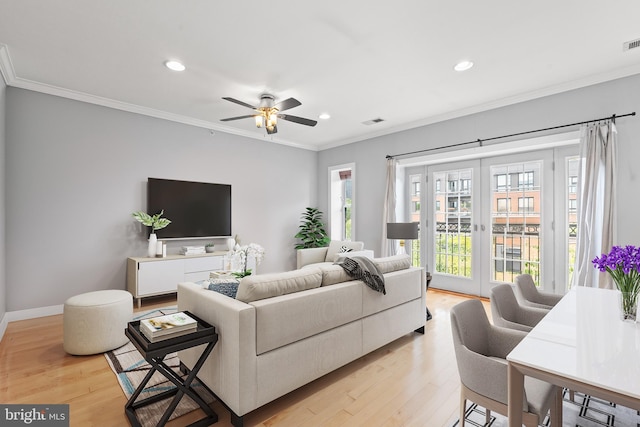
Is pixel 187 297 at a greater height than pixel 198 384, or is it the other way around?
pixel 187 297

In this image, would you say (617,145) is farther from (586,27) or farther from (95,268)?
(95,268)

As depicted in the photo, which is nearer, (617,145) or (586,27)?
(586,27)

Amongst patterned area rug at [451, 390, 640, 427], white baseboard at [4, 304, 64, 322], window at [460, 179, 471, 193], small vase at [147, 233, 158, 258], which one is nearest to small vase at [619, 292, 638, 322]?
patterned area rug at [451, 390, 640, 427]

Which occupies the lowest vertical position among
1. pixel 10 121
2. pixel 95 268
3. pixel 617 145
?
pixel 95 268

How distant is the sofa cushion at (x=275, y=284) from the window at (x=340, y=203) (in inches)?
173

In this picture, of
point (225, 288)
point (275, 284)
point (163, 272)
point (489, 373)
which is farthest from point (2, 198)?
point (489, 373)

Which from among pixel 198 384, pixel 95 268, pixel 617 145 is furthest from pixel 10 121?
pixel 617 145

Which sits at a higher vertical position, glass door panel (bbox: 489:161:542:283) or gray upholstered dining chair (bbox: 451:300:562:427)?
glass door panel (bbox: 489:161:542:283)

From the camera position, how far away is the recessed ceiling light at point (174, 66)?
3.22 metres

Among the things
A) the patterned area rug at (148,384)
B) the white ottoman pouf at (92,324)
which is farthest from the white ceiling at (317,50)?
the patterned area rug at (148,384)

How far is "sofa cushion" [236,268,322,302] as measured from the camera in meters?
2.06

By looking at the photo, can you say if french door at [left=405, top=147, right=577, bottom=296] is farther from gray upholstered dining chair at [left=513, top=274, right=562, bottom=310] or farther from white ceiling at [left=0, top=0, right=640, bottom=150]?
gray upholstered dining chair at [left=513, top=274, right=562, bottom=310]

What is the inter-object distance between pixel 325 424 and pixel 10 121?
479 centimetres

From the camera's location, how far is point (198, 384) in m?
2.38
